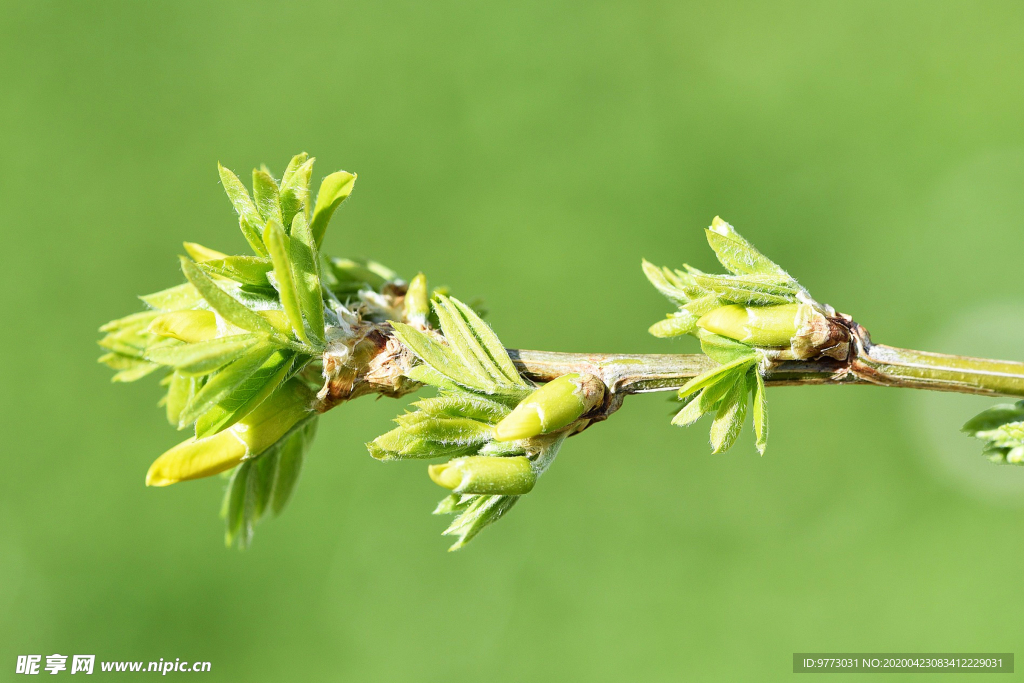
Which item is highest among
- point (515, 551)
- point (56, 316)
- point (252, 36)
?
point (252, 36)

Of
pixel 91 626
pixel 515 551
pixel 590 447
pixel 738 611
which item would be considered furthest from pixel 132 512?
pixel 738 611

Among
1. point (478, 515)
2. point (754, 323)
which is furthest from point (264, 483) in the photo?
point (754, 323)

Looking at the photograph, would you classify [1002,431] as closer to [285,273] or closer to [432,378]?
[432,378]

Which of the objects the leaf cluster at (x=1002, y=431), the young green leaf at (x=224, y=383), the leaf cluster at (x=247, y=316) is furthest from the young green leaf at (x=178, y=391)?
the leaf cluster at (x=1002, y=431)

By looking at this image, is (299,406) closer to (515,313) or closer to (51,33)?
(515,313)

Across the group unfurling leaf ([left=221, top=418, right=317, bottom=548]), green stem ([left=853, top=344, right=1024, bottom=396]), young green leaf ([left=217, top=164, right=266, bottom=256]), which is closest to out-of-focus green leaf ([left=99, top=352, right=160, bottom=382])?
unfurling leaf ([left=221, top=418, right=317, bottom=548])

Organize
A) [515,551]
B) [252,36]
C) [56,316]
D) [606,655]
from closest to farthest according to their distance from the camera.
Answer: [606,655] < [515,551] < [56,316] < [252,36]
